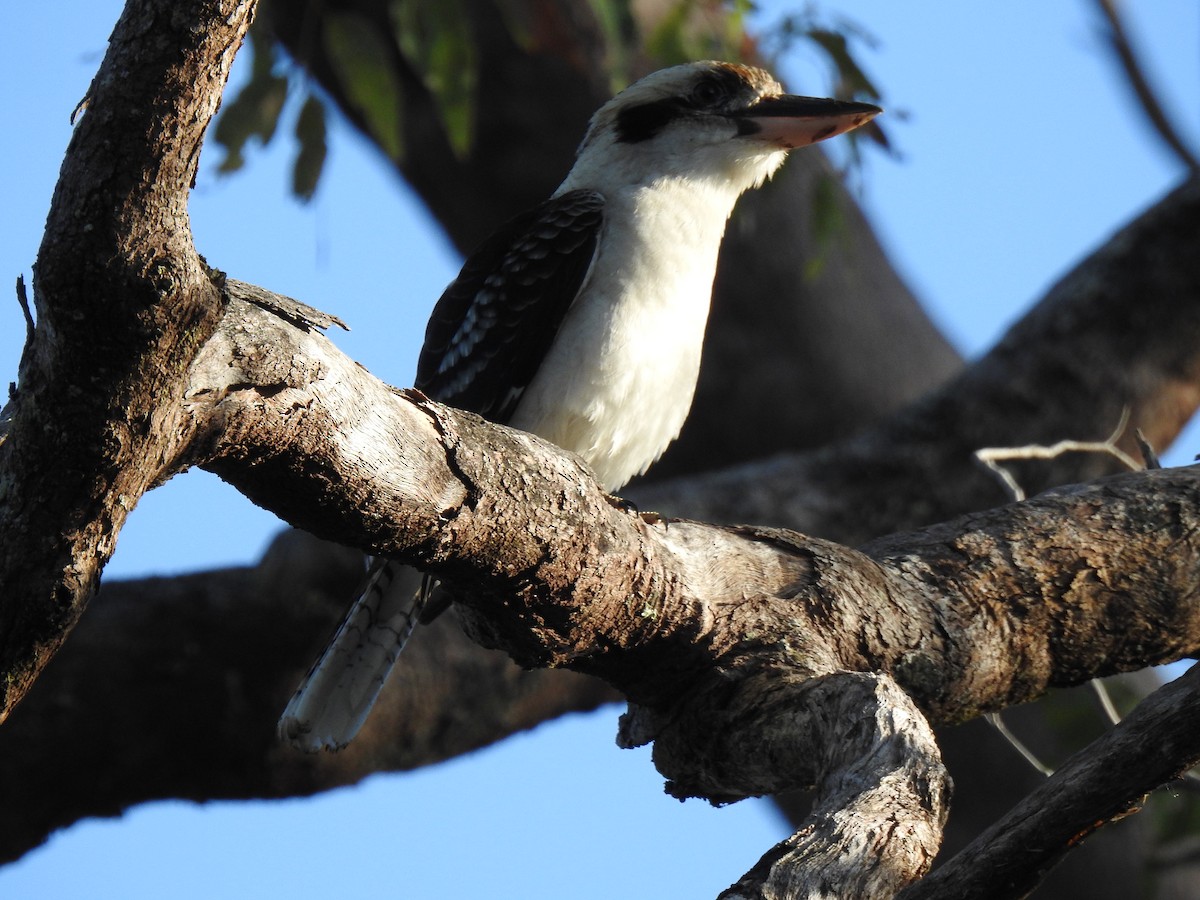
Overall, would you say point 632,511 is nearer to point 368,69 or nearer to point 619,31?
point 619,31

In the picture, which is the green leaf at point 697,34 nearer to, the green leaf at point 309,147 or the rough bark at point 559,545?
the green leaf at point 309,147

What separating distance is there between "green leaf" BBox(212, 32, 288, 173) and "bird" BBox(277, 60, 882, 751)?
2.79 feet

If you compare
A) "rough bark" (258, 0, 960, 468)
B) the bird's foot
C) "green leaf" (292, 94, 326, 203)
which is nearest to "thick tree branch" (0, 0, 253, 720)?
the bird's foot

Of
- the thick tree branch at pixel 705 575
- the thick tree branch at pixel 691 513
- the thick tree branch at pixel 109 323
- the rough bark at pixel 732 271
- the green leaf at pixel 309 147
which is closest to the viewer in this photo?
the thick tree branch at pixel 109 323

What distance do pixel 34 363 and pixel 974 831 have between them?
15.0 feet

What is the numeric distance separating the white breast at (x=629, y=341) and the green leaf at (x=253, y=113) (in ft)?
3.64

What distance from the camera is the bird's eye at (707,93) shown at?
3.06m

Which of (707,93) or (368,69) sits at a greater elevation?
(368,69)

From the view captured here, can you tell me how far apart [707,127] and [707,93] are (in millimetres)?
118

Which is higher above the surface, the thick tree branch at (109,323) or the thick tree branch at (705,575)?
the thick tree branch at (109,323)

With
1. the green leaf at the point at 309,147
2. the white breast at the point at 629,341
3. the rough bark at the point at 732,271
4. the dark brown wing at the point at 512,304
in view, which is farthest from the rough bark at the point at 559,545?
the rough bark at the point at 732,271

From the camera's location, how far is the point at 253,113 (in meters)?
3.47

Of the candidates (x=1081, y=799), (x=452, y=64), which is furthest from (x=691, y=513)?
(x=1081, y=799)

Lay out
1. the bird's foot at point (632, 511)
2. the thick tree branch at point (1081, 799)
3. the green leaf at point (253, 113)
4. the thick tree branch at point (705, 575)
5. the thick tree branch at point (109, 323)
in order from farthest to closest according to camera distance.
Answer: the green leaf at point (253, 113), the bird's foot at point (632, 511), the thick tree branch at point (705, 575), the thick tree branch at point (1081, 799), the thick tree branch at point (109, 323)
